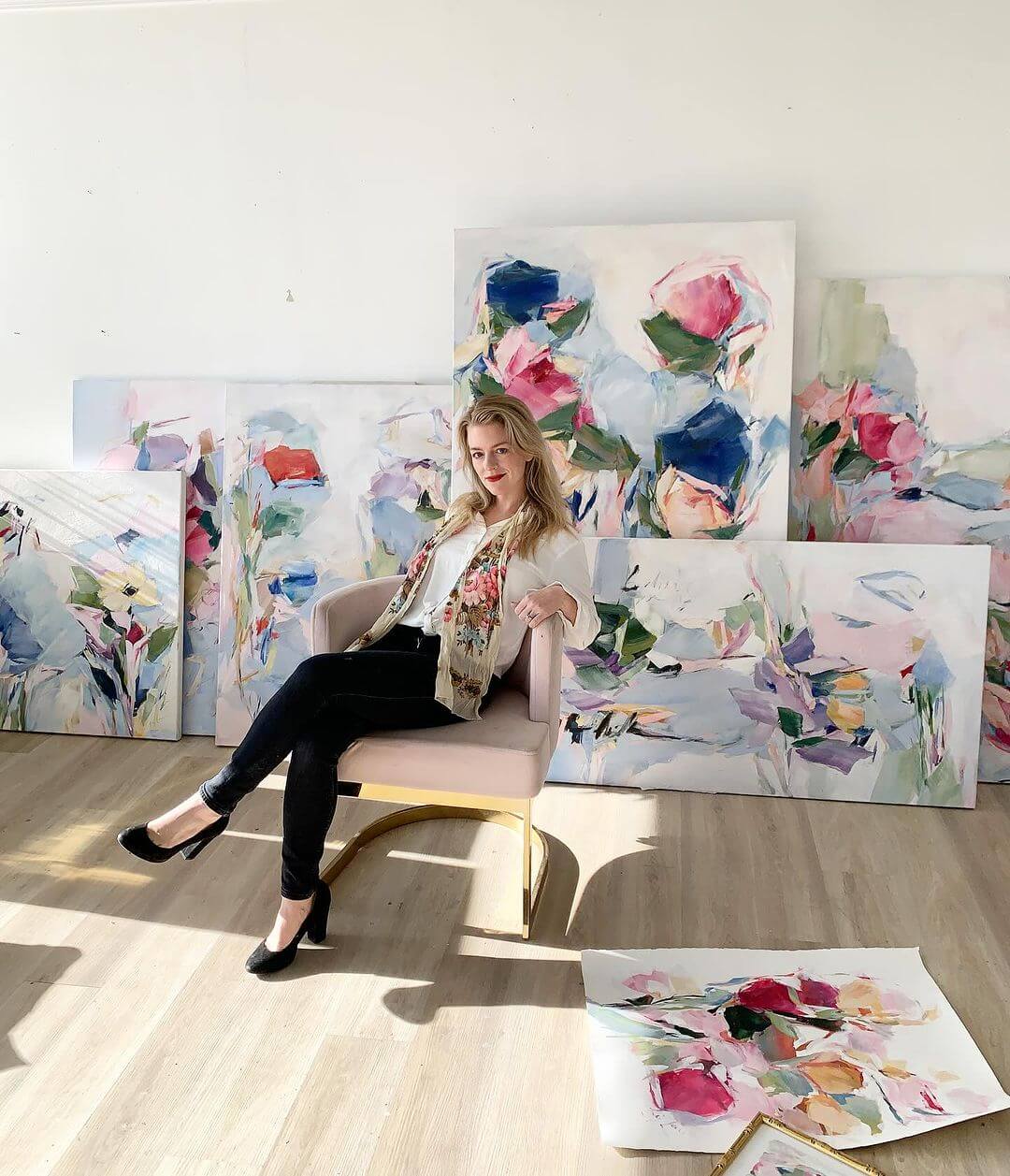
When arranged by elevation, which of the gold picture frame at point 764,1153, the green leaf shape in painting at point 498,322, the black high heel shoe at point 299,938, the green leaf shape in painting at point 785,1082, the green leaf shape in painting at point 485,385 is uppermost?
the green leaf shape in painting at point 498,322

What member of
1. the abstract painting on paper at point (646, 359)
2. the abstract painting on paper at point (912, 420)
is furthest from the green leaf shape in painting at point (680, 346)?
the abstract painting on paper at point (912, 420)

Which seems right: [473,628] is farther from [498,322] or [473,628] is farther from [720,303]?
[720,303]

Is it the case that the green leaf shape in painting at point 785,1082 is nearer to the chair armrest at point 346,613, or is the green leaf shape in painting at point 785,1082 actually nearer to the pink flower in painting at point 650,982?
the pink flower in painting at point 650,982

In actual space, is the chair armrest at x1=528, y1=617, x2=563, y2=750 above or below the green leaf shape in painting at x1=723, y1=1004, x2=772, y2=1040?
above

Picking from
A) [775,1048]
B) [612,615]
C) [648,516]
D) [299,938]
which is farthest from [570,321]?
[775,1048]

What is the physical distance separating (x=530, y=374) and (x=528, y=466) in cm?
72

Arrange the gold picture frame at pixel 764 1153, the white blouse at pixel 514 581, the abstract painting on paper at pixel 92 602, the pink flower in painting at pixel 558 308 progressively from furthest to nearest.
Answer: the abstract painting on paper at pixel 92 602, the pink flower in painting at pixel 558 308, the white blouse at pixel 514 581, the gold picture frame at pixel 764 1153

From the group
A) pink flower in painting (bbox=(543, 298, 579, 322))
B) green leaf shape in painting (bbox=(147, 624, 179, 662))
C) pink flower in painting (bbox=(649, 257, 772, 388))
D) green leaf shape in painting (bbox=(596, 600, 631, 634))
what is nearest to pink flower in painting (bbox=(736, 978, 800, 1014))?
green leaf shape in painting (bbox=(596, 600, 631, 634))

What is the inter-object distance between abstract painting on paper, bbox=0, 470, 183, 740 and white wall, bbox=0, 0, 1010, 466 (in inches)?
9.6

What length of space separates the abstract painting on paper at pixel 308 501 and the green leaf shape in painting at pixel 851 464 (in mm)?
1147

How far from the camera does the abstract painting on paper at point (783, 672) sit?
9.73ft

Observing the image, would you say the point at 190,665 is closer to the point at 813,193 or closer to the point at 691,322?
the point at 691,322

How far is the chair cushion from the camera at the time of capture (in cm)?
215

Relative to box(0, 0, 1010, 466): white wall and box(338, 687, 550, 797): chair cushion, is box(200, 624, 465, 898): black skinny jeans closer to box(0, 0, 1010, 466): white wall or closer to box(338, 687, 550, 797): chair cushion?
box(338, 687, 550, 797): chair cushion
